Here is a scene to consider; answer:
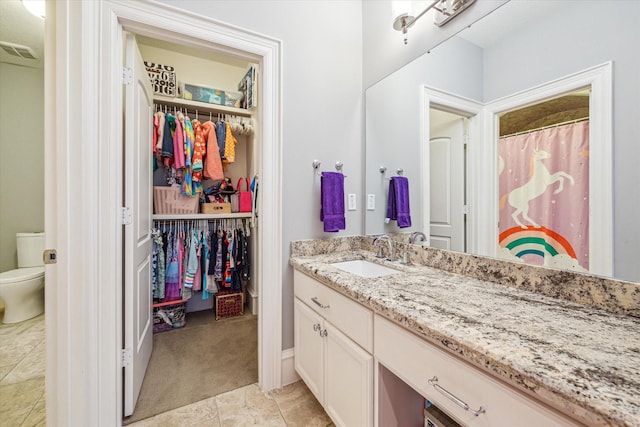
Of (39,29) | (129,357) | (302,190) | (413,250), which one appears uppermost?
(39,29)

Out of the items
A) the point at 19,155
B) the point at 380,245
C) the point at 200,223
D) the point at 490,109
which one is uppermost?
the point at 19,155

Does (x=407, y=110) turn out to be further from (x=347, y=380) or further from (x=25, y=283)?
(x=25, y=283)

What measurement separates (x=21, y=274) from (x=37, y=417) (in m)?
1.78

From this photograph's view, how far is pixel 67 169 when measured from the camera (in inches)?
45.8

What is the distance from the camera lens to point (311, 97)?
1.74 meters

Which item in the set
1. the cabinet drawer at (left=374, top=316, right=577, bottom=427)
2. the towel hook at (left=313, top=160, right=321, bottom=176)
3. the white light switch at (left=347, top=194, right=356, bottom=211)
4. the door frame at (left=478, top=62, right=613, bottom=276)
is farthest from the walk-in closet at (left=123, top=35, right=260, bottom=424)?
the door frame at (left=478, top=62, right=613, bottom=276)

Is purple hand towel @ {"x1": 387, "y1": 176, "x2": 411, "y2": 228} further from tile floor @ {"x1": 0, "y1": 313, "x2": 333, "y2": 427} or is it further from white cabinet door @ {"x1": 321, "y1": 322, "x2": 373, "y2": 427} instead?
tile floor @ {"x1": 0, "y1": 313, "x2": 333, "y2": 427}

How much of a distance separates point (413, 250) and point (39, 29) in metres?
3.76

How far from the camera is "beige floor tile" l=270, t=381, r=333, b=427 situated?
1390 millimetres

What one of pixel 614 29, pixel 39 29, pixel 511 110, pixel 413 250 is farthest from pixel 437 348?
pixel 39 29

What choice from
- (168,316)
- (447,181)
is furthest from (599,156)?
(168,316)

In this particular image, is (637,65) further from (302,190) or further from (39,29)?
(39,29)

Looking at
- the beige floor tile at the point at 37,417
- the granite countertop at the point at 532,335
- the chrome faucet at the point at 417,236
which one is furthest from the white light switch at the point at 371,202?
the beige floor tile at the point at 37,417

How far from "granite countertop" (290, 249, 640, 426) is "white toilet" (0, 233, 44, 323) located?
309cm
